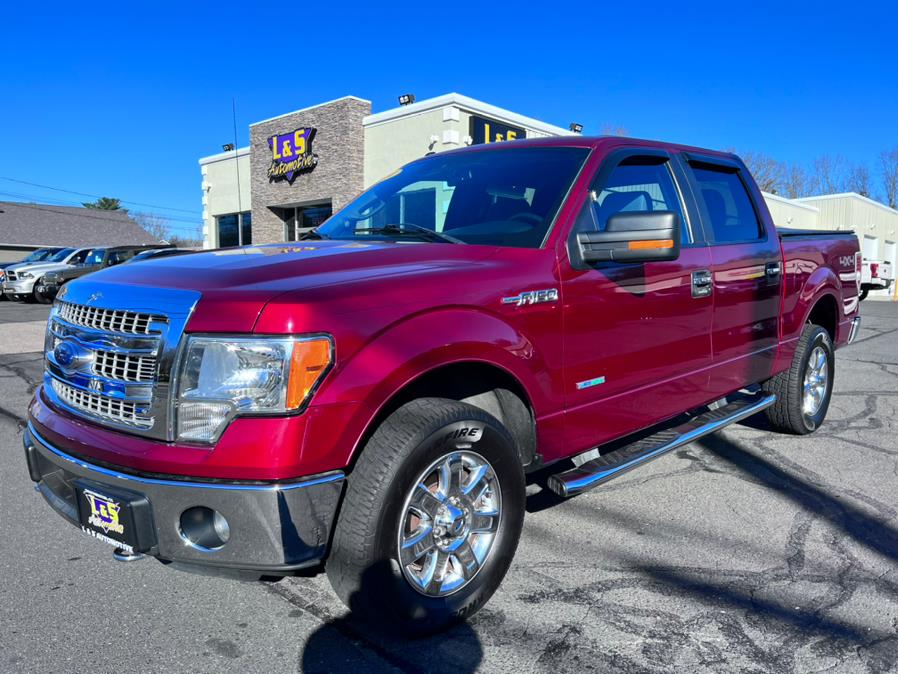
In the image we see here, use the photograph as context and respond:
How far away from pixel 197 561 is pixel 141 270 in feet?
3.76

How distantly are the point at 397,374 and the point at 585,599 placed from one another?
1313 mm

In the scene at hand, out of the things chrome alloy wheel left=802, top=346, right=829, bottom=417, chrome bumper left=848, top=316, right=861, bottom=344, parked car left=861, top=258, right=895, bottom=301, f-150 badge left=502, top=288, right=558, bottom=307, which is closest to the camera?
f-150 badge left=502, top=288, right=558, bottom=307

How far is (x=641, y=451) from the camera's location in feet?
11.6

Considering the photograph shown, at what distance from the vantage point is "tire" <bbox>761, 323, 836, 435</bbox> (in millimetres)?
5129

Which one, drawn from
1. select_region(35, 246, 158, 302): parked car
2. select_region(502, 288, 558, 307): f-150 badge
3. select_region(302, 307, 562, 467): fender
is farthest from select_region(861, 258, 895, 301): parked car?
select_region(35, 246, 158, 302): parked car

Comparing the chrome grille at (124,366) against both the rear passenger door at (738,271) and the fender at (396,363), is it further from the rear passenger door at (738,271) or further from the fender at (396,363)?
the rear passenger door at (738,271)

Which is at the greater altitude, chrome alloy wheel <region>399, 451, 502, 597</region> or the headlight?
the headlight

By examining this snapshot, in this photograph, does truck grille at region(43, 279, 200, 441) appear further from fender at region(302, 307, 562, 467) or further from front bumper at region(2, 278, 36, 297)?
front bumper at region(2, 278, 36, 297)

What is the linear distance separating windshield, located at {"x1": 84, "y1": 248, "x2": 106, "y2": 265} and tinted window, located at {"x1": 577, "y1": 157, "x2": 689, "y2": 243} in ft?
68.4

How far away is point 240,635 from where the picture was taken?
261 centimetres

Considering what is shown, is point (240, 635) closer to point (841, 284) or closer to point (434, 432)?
point (434, 432)

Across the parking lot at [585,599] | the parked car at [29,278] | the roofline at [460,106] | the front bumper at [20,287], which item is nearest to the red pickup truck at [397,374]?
the parking lot at [585,599]

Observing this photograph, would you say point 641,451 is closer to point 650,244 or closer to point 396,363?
point 650,244

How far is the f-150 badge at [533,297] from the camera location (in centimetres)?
281
